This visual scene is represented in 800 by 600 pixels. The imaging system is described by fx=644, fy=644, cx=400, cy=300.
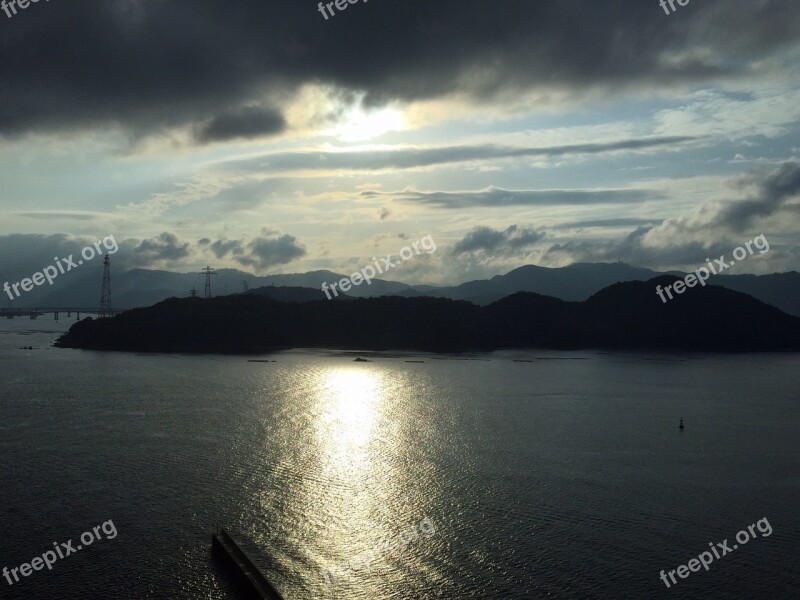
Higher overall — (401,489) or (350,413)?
(350,413)

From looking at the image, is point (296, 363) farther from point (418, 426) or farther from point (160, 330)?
point (418, 426)

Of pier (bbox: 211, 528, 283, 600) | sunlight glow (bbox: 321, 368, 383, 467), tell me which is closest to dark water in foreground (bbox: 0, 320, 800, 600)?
sunlight glow (bbox: 321, 368, 383, 467)

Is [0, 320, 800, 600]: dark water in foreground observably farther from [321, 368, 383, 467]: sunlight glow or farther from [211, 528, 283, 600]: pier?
[211, 528, 283, 600]: pier

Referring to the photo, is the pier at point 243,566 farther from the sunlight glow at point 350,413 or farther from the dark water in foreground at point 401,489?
the sunlight glow at point 350,413

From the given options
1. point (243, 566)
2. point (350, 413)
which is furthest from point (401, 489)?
point (350, 413)

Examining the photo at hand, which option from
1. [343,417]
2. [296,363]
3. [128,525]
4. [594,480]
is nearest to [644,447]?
[594,480]

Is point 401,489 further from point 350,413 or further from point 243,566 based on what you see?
point 350,413
